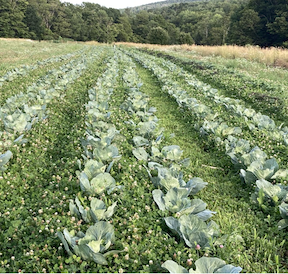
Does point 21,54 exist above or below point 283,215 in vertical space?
above

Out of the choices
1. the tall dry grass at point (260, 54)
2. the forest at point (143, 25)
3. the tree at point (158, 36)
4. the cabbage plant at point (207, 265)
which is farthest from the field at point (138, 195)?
the tree at point (158, 36)

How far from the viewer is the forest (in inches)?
1538

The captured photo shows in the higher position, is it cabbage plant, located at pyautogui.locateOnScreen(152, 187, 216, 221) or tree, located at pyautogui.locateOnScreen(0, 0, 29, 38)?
tree, located at pyautogui.locateOnScreen(0, 0, 29, 38)

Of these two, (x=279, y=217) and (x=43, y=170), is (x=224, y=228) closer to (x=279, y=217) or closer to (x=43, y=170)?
(x=279, y=217)

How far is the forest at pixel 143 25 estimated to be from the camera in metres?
39.1

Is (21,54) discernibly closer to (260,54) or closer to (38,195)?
(260,54)

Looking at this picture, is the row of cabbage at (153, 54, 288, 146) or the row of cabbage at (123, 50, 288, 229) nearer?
the row of cabbage at (123, 50, 288, 229)

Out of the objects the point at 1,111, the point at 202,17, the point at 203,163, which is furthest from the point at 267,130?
the point at 202,17

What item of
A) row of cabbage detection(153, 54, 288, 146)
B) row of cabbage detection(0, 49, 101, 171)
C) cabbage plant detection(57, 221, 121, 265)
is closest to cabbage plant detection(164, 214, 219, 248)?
cabbage plant detection(57, 221, 121, 265)

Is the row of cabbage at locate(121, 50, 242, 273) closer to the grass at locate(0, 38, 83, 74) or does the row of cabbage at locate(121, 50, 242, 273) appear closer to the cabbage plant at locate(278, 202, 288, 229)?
the cabbage plant at locate(278, 202, 288, 229)

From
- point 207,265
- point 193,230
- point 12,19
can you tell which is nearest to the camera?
point 207,265

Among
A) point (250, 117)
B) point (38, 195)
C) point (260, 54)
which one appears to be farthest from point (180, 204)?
point (260, 54)

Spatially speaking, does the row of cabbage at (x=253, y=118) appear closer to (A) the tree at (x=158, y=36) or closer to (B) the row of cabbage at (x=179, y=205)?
(B) the row of cabbage at (x=179, y=205)

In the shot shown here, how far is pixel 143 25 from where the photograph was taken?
75.9 metres
